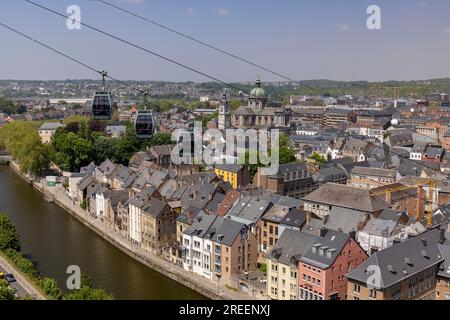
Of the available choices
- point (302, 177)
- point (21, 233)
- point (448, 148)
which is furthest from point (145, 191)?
point (448, 148)

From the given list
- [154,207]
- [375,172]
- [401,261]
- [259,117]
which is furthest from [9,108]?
[401,261]

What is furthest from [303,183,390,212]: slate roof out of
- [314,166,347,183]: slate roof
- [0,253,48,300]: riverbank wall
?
[0,253,48,300]: riverbank wall

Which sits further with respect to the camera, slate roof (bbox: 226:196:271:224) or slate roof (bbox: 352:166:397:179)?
slate roof (bbox: 352:166:397:179)

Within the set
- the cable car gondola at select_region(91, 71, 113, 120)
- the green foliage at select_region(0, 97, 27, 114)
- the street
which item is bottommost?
the street

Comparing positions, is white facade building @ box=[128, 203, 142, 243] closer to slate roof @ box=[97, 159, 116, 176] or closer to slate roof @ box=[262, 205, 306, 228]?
slate roof @ box=[262, 205, 306, 228]

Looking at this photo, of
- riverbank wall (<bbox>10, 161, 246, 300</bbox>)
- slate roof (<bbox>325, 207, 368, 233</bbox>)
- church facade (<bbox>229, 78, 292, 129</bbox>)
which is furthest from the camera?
church facade (<bbox>229, 78, 292, 129</bbox>)

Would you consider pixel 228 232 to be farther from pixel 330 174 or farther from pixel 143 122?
pixel 330 174
